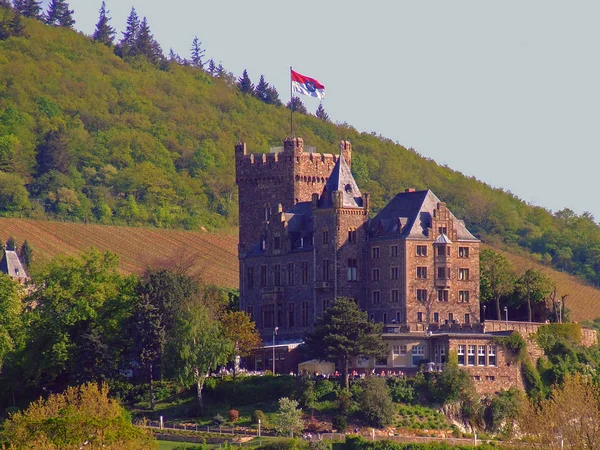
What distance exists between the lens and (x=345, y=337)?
338 ft

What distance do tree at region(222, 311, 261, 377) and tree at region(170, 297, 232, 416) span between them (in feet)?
7.85

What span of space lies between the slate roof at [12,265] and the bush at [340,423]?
59017 mm

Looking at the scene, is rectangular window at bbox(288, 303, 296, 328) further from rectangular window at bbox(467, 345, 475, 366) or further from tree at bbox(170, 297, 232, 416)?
rectangular window at bbox(467, 345, 475, 366)

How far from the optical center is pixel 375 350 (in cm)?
10375

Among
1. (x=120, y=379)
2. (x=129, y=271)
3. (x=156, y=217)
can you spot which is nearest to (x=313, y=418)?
(x=120, y=379)

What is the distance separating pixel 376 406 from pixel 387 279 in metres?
12.4

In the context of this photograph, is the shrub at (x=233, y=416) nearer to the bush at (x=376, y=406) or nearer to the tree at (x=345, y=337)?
the tree at (x=345, y=337)

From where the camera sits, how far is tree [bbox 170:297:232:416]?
104m

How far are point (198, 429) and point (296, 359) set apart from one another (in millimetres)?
11628

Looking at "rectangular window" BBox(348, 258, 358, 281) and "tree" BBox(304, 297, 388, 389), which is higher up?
"rectangular window" BBox(348, 258, 358, 281)

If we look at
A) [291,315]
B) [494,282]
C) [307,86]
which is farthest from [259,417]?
[307,86]

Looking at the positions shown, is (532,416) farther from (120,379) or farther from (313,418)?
(120,379)

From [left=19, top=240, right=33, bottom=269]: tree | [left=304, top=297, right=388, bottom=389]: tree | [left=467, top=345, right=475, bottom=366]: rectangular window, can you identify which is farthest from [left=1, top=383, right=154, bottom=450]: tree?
[left=19, top=240, right=33, bottom=269]: tree

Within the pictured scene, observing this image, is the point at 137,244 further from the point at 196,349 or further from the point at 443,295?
the point at 196,349
